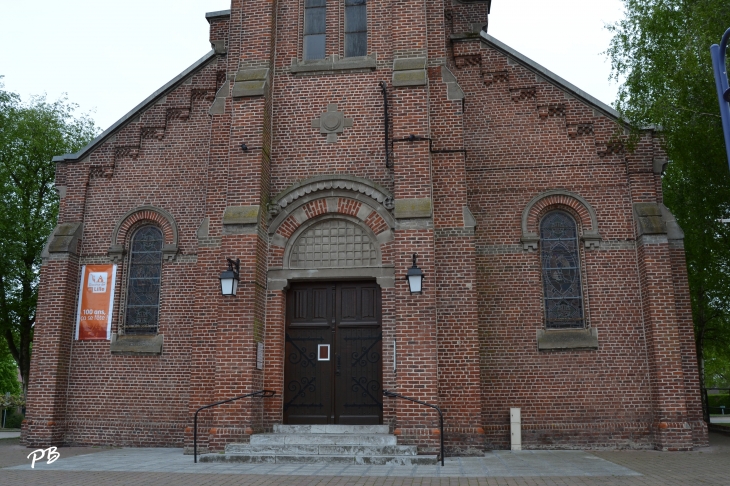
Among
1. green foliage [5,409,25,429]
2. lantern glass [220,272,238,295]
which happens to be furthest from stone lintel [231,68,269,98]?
green foliage [5,409,25,429]

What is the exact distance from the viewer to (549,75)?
1448cm

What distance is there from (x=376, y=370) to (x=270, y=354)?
2.09m

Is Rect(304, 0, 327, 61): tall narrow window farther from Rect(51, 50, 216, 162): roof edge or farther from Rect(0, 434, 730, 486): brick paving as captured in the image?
Rect(0, 434, 730, 486): brick paving

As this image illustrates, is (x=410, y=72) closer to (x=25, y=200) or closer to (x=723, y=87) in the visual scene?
(x=723, y=87)

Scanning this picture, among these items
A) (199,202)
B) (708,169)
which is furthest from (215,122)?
(708,169)

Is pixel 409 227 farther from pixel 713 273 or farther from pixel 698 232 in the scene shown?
pixel 713 273

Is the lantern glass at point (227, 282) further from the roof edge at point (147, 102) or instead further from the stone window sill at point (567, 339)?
the stone window sill at point (567, 339)

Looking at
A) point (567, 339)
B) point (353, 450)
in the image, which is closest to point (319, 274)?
point (353, 450)

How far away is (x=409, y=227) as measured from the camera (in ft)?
40.1

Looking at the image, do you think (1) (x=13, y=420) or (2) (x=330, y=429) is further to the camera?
(1) (x=13, y=420)

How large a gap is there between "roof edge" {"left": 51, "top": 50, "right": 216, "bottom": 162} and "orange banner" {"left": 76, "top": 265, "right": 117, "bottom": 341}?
2.87 meters

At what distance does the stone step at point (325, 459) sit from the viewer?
34.8 feet

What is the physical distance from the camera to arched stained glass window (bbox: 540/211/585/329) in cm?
1359

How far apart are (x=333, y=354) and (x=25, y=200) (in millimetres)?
15394
